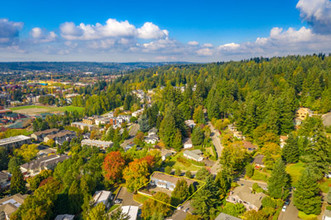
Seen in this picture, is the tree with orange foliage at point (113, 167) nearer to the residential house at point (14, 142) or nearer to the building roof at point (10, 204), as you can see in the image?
the building roof at point (10, 204)

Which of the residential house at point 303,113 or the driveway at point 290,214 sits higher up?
the residential house at point 303,113

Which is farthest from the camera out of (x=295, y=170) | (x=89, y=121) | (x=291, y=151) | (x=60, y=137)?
(x=89, y=121)

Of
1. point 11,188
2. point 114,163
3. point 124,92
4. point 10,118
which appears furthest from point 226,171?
point 10,118

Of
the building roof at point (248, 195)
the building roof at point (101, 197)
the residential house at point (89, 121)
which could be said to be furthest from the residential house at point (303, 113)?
the residential house at point (89, 121)

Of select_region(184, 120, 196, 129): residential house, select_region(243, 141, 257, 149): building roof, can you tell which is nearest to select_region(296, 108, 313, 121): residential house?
select_region(243, 141, 257, 149): building roof

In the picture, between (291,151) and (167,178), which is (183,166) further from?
(291,151)

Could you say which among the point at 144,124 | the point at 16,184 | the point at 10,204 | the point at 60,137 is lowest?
the point at 60,137

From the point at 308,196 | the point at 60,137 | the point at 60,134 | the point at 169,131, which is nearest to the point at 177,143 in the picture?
the point at 169,131
